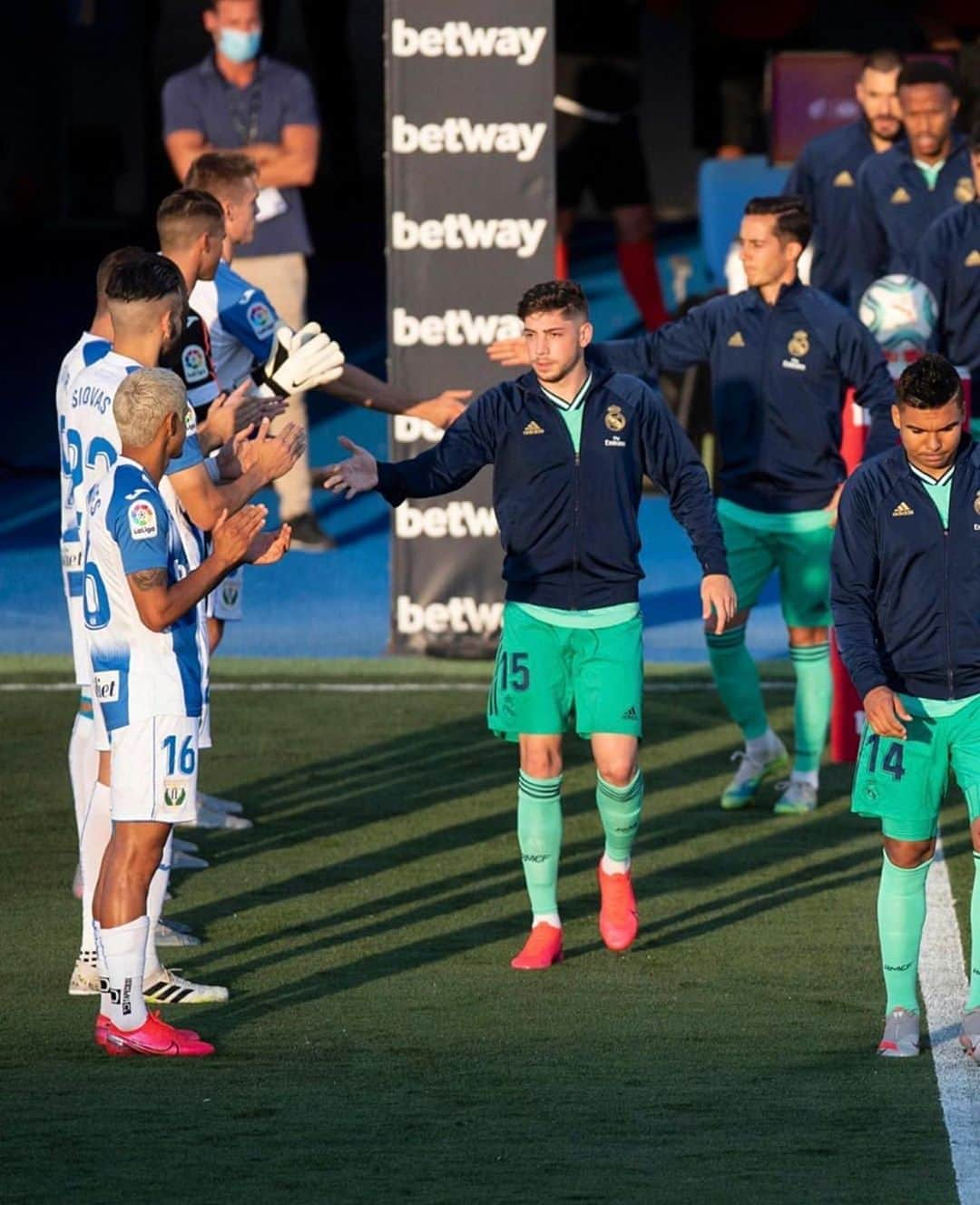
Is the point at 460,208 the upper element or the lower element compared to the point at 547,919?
upper

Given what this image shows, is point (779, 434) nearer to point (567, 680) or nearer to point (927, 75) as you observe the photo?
point (567, 680)

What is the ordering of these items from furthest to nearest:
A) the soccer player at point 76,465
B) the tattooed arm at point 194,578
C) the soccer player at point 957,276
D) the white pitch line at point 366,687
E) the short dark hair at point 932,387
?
the white pitch line at point 366,687 → the soccer player at point 957,276 → the soccer player at point 76,465 → the short dark hair at point 932,387 → the tattooed arm at point 194,578

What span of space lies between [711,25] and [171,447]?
16.9 m

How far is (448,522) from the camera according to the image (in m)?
12.0

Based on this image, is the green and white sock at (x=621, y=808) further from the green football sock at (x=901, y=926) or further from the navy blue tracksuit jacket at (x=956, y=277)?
the navy blue tracksuit jacket at (x=956, y=277)

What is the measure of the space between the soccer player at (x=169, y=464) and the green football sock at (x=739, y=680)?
2.94 m

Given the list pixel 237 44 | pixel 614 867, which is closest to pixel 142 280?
pixel 614 867

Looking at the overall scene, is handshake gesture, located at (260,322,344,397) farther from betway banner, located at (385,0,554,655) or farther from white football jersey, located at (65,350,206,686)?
betway banner, located at (385,0,554,655)

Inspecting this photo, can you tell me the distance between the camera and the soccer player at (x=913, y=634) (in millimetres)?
6766

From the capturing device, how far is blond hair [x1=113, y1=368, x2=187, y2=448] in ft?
21.5

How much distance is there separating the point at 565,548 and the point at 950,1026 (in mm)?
1803

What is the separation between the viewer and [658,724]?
11.1 meters

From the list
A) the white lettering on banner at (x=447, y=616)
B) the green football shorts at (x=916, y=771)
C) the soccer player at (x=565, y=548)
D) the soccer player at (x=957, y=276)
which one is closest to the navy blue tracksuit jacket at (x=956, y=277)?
the soccer player at (x=957, y=276)

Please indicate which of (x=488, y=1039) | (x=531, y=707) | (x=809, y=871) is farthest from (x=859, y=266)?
(x=488, y=1039)
